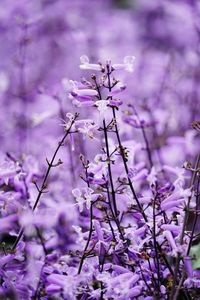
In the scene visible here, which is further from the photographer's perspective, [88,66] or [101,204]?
[101,204]

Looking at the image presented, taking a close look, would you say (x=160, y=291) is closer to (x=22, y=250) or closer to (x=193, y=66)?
(x=22, y=250)

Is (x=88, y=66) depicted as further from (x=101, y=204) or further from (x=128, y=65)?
(x=101, y=204)

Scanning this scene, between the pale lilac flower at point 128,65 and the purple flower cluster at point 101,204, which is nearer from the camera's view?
the purple flower cluster at point 101,204

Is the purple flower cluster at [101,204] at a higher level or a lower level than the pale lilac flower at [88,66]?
lower

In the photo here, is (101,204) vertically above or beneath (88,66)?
beneath

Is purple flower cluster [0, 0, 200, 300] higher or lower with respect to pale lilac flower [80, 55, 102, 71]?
lower

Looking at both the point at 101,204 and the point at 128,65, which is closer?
the point at 128,65

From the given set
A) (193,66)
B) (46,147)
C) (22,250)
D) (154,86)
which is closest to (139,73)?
(154,86)

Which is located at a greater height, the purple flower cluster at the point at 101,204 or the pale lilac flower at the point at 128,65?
the pale lilac flower at the point at 128,65

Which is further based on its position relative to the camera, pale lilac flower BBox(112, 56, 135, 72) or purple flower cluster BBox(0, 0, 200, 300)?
pale lilac flower BBox(112, 56, 135, 72)

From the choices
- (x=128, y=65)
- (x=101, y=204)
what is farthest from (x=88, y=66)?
(x=101, y=204)

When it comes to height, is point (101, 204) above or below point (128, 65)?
below
